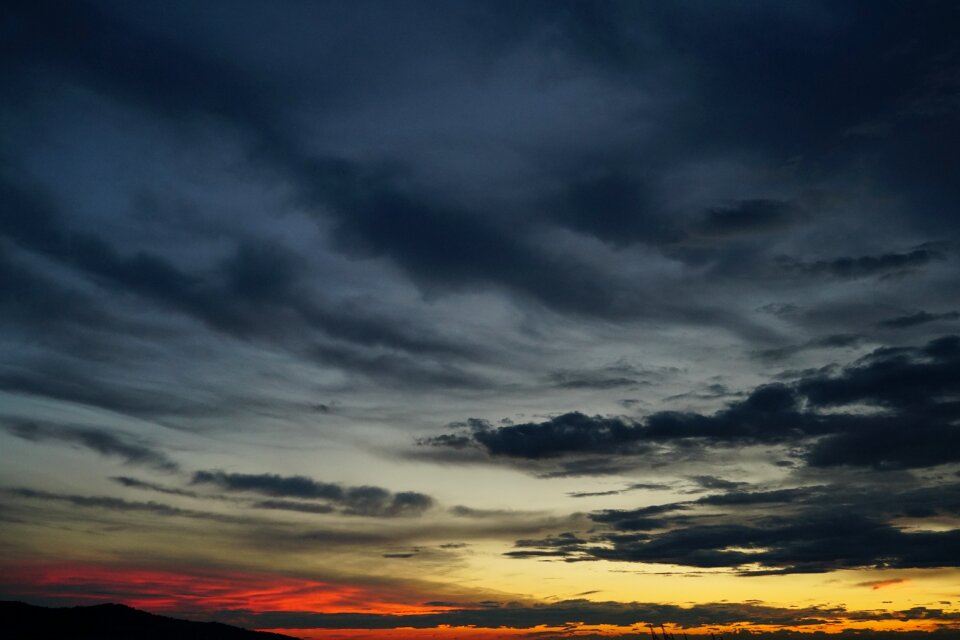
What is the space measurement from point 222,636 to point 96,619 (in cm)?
3284

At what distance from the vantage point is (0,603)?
16825 centimetres

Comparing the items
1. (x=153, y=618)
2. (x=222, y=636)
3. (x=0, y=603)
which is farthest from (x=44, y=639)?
(x=222, y=636)

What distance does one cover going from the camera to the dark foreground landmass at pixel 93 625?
521ft

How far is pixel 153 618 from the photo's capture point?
188875 mm

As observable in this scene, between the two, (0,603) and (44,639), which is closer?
(44,639)

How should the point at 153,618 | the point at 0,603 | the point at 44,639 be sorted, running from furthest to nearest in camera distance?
the point at 153,618 → the point at 0,603 → the point at 44,639

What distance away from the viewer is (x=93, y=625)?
174m

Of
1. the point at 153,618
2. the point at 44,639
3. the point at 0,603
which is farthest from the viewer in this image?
the point at 153,618

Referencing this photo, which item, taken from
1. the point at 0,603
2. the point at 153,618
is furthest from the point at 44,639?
the point at 153,618

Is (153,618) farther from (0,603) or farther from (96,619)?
(0,603)

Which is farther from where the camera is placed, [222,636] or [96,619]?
[222,636]

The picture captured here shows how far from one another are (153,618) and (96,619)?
14.4 m

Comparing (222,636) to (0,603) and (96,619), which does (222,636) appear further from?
(0,603)

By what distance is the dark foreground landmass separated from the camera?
158750mm
